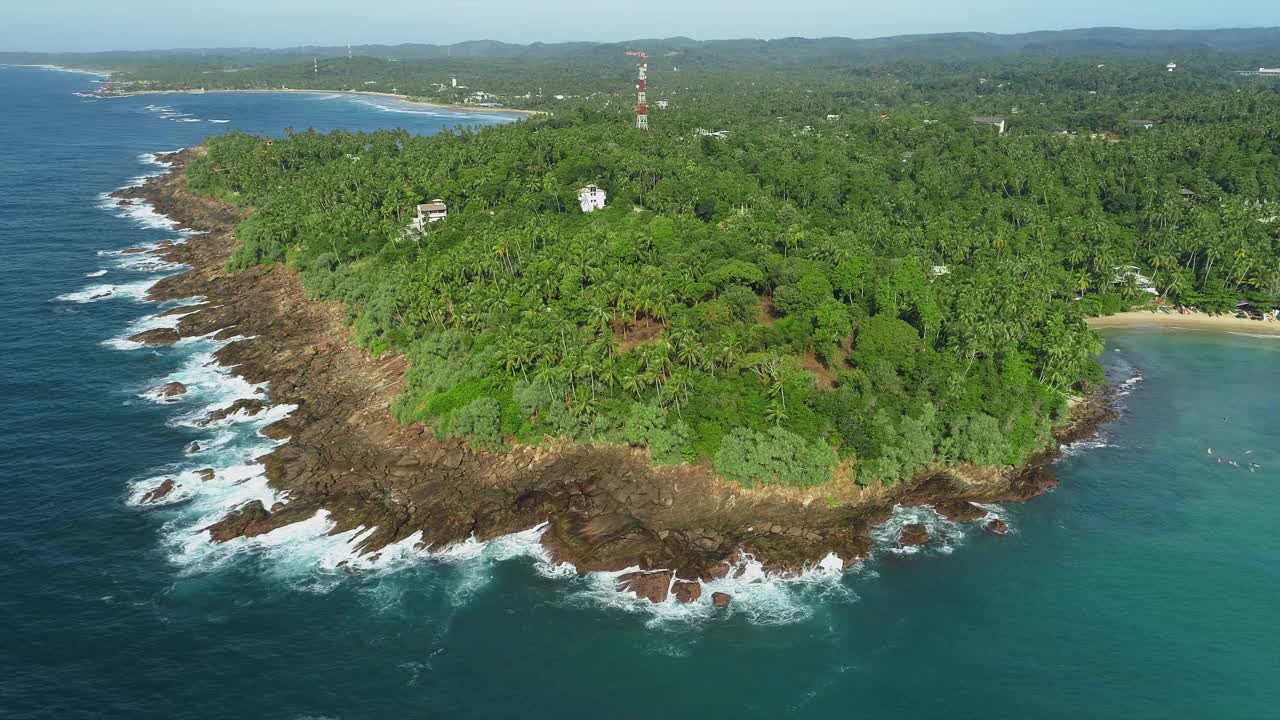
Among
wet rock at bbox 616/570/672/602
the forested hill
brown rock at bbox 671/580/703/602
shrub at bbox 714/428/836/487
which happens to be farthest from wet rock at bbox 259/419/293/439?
brown rock at bbox 671/580/703/602

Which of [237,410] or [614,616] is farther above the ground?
[237,410]

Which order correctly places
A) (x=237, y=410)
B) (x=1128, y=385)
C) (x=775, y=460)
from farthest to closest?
(x=1128, y=385) < (x=237, y=410) < (x=775, y=460)

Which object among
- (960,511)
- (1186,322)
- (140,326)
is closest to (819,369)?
(960,511)

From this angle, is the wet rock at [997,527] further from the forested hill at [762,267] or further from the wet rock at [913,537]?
the forested hill at [762,267]

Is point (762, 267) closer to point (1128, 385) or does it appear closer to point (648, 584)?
point (1128, 385)

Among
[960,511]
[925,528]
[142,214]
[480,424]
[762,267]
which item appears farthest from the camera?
[142,214]

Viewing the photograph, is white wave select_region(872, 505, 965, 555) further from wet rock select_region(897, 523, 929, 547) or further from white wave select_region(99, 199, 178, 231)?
white wave select_region(99, 199, 178, 231)

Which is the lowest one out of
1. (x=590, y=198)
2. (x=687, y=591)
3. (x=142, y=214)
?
(x=687, y=591)
